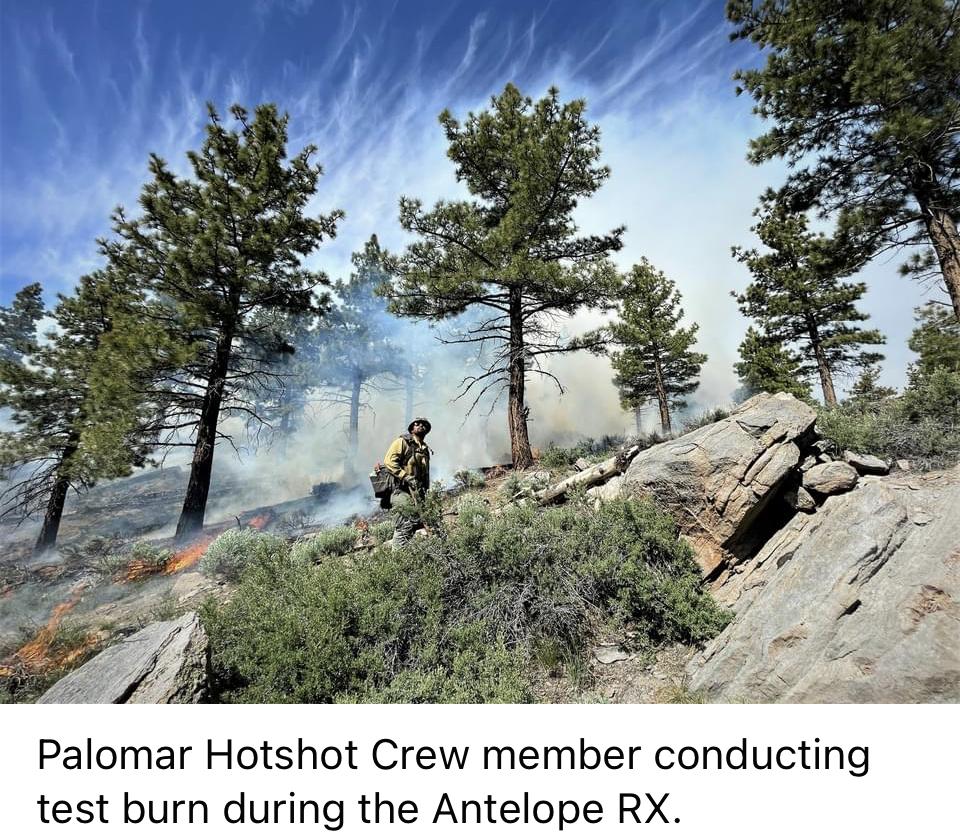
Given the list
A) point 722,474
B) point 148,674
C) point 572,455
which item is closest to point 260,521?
point 572,455

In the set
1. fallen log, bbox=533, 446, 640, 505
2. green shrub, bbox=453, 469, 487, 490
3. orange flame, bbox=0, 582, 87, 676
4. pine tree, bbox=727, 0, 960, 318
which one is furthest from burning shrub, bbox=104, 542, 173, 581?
pine tree, bbox=727, 0, 960, 318

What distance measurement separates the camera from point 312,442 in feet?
84.5

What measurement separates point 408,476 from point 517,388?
Result: 608 centimetres

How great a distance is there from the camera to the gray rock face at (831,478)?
5.41m

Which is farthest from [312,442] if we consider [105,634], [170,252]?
[105,634]

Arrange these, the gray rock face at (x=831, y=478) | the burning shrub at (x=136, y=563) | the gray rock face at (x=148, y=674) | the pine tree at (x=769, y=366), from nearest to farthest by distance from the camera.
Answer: the gray rock face at (x=148, y=674)
the gray rock face at (x=831, y=478)
the burning shrub at (x=136, y=563)
the pine tree at (x=769, y=366)

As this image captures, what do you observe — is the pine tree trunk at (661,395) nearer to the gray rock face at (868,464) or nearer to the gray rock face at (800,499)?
the gray rock face at (868,464)

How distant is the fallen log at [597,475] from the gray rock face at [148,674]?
18.8ft

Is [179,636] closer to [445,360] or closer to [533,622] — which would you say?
[533,622]

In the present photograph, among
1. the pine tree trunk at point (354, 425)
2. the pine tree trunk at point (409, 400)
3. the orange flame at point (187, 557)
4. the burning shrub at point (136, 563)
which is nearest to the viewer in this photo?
the burning shrub at point (136, 563)

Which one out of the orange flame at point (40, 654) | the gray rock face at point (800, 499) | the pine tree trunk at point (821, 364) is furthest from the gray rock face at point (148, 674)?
the pine tree trunk at point (821, 364)
